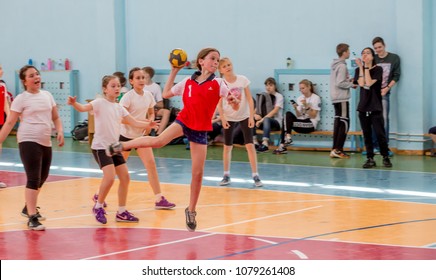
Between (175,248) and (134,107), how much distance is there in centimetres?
286

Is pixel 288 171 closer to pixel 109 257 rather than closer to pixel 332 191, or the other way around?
pixel 332 191

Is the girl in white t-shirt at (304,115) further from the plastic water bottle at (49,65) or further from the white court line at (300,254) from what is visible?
the white court line at (300,254)

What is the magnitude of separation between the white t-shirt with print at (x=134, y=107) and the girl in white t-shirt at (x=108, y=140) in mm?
605

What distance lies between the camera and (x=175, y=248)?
8531 mm

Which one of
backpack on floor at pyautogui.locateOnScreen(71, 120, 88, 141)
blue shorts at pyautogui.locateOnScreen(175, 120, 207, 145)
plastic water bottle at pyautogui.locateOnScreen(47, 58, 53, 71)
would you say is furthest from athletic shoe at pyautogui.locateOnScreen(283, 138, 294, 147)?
blue shorts at pyautogui.locateOnScreen(175, 120, 207, 145)

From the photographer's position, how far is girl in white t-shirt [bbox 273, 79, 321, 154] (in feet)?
57.9

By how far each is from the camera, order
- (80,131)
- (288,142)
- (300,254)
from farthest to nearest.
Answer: (80,131) < (288,142) < (300,254)

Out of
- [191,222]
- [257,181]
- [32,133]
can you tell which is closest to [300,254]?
[191,222]

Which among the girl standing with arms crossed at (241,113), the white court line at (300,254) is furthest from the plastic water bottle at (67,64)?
the white court line at (300,254)

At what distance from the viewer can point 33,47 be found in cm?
2311

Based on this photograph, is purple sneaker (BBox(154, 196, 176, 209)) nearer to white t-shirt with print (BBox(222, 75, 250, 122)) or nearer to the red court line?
white t-shirt with print (BBox(222, 75, 250, 122))

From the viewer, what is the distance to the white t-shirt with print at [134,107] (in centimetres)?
1088

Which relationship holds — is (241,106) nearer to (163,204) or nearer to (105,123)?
(163,204)

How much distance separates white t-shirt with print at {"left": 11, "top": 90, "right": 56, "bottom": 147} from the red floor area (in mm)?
1064
